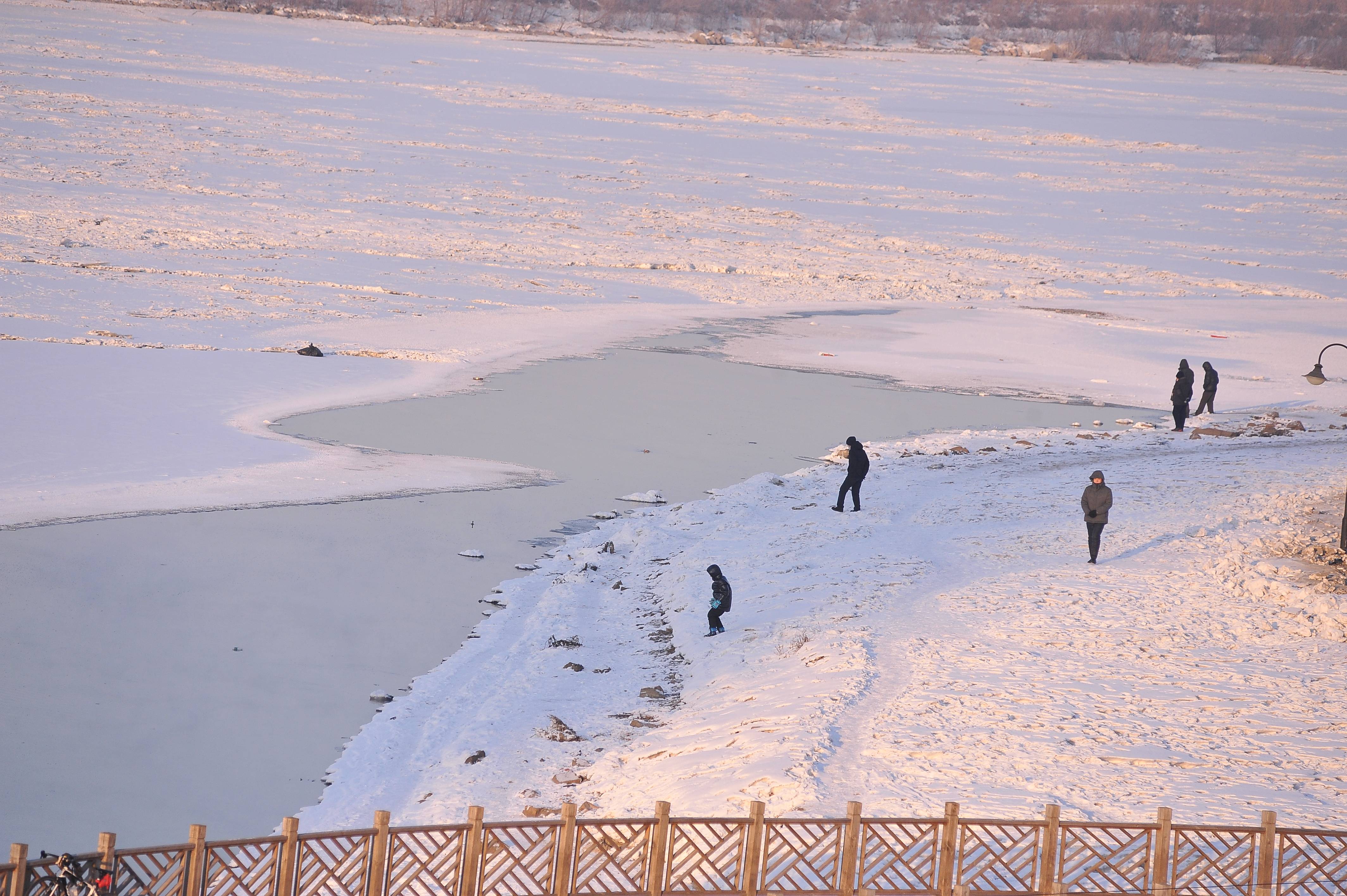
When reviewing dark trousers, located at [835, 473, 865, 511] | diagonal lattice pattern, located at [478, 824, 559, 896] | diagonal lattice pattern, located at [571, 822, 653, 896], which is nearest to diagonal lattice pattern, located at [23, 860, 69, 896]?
diagonal lattice pattern, located at [478, 824, 559, 896]

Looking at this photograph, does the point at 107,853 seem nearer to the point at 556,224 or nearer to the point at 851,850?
the point at 851,850

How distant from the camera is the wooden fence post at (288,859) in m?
7.58

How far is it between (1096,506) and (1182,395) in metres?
10.6

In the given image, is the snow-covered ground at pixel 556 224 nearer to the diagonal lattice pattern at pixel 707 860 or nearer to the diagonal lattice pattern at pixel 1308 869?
the diagonal lattice pattern at pixel 707 860

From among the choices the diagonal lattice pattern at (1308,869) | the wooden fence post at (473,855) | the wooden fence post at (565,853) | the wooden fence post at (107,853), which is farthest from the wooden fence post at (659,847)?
the diagonal lattice pattern at (1308,869)

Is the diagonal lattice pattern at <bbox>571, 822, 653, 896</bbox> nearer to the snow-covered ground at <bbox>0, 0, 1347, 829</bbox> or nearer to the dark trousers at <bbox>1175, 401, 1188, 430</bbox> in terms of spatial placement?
the snow-covered ground at <bbox>0, 0, 1347, 829</bbox>

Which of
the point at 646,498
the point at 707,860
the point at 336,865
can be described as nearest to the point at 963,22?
the point at 646,498

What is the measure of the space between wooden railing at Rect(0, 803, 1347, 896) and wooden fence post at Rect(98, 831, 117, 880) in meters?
0.18

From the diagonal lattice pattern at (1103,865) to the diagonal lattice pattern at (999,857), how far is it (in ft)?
0.69

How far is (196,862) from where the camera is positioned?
7410 mm

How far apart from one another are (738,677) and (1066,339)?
85.6 ft

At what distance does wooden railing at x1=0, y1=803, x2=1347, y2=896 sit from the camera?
781 cm

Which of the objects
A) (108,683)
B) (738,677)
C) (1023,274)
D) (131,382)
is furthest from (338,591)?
(1023,274)

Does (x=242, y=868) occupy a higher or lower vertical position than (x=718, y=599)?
higher
